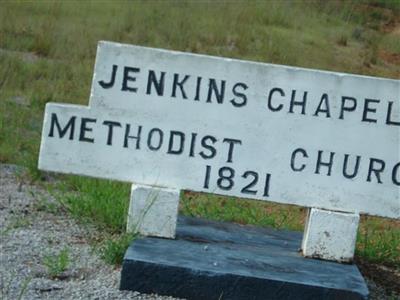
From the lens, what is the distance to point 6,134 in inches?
372

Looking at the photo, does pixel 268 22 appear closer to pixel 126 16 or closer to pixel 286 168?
pixel 126 16

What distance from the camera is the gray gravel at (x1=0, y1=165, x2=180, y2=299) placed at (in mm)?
4883

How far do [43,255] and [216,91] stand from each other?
3.86ft

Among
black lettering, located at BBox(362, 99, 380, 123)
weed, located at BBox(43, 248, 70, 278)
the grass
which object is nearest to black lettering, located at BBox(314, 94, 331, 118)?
black lettering, located at BBox(362, 99, 380, 123)

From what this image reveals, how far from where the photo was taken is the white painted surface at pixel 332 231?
5352mm

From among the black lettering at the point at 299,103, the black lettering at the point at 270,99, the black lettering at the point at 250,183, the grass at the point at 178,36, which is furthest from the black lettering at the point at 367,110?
the grass at the point at 178,36

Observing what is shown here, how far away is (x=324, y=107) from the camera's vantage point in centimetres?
536

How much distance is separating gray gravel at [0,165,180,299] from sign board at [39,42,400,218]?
470mm

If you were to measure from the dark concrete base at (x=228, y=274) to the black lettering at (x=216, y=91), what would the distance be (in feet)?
2.35

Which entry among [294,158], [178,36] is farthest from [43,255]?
[178,36]

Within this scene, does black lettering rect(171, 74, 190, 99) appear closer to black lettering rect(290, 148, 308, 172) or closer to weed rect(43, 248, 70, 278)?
black lettering rect(290, 148, 308, 172)

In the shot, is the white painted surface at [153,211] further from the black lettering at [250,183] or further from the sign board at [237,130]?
the black lettering at [250,183]

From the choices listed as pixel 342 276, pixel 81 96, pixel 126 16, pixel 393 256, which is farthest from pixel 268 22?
pixel 342 276

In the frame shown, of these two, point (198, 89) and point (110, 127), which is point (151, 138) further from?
point (198, 89)
